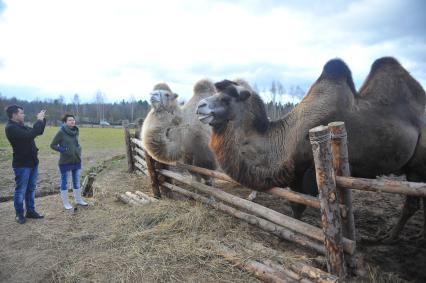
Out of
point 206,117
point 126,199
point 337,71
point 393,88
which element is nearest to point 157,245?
point 206,117

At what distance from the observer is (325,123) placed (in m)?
4.31

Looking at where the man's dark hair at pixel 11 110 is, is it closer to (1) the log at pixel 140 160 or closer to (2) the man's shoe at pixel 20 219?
(2) the man's shoe at pixel 20 219

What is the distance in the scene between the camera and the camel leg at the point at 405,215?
4898 millimetres

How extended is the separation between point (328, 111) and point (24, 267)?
451 centimetres

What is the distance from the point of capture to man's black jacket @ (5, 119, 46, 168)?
6055mm

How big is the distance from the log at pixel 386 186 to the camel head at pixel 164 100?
457cm

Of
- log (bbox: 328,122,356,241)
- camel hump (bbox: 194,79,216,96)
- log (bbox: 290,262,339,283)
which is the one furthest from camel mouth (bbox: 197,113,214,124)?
camel hump (bbox: 194,79,216,96)

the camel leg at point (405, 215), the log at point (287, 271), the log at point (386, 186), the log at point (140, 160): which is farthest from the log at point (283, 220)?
the log at point (140, 160)

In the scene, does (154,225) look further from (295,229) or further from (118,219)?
(295,229)

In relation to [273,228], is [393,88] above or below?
above

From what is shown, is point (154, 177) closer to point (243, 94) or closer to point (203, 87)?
point (203, 87)

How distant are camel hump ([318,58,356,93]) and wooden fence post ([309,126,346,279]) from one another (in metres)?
1.75

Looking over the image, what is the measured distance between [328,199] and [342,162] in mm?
389

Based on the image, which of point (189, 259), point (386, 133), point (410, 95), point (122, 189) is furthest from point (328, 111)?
point (122, 189)
